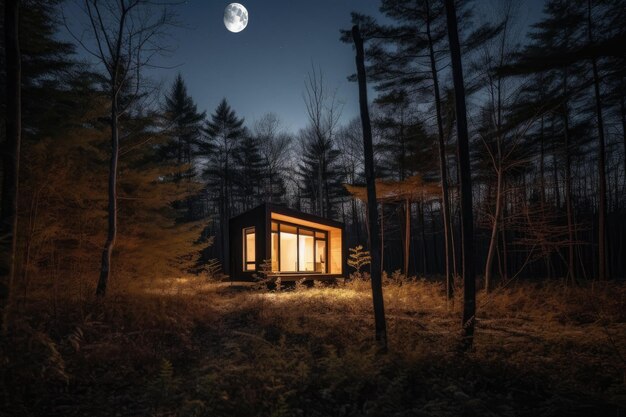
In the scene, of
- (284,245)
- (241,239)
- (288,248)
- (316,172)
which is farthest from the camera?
(316,172)

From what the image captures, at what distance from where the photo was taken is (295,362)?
4957mm

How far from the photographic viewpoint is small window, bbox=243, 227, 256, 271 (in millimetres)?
14854

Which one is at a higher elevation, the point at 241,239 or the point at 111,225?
the point at 111,225

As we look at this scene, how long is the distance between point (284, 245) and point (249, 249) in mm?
1801

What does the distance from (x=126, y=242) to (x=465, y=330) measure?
980 cm

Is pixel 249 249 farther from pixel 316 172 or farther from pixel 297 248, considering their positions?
pixel 316 172

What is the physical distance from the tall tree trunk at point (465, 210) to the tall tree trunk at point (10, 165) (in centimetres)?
735

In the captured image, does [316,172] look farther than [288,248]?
Yes

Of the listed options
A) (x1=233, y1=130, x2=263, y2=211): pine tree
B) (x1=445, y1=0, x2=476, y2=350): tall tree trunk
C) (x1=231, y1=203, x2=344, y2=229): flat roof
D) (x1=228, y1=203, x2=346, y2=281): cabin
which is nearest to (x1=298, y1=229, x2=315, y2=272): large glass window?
(x1=228, y1=203, x2=346, y2=281): cabin

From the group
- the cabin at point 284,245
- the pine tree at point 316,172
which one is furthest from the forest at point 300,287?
the pine tree at point 316,172

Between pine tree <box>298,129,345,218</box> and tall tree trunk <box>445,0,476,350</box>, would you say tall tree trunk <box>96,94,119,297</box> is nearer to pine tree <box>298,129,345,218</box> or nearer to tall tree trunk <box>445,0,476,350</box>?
tall tree trunk <box>445,0,476,350</box>

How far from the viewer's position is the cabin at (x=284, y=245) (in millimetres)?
13611

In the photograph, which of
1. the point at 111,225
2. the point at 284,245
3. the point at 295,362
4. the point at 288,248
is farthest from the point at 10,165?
the point at 288,248

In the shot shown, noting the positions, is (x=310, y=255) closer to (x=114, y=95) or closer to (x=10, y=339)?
(x=114, y=95)
